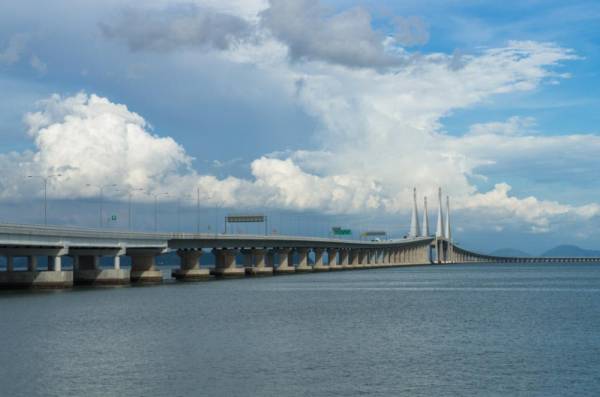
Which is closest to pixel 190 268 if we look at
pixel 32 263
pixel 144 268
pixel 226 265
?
pixel 144 268

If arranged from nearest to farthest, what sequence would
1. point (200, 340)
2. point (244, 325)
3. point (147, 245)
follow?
point (200, 340) < point (244, 325) < point (147, 245)

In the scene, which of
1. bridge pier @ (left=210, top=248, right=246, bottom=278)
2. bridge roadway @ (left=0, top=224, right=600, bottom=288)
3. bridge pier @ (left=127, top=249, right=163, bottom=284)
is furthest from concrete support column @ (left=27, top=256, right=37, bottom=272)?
bridge pier @ (left=210, top=248, right=246, bottom=278)

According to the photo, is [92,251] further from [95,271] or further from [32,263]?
[32,263]

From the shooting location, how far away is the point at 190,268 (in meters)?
168

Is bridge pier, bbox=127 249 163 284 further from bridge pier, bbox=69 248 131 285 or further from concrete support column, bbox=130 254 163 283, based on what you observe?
bridge pier, bbox=69 248 131 285

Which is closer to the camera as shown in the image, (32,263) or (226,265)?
(32,263)

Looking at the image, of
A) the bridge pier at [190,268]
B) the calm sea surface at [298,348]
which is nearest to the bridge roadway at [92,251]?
the bridge pier at [190,268]

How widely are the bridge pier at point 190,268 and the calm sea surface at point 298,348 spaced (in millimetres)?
73611

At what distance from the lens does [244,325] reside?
67438 millimetres

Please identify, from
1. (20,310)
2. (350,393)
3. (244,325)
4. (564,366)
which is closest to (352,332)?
(244,325)

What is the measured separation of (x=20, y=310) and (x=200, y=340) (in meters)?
30.0

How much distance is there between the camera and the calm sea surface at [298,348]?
130 feet

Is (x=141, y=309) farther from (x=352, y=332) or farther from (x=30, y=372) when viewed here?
(x=30, y=372)

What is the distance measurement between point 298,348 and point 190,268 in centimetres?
11742
